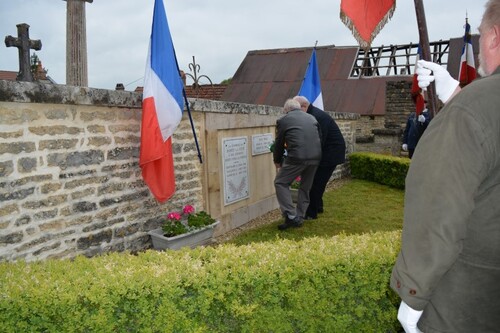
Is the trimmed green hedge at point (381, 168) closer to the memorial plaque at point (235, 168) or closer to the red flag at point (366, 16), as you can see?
the memorial plaque at point (235, 168)

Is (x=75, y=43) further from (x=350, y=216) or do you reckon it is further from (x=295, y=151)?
(x=350, y=216)

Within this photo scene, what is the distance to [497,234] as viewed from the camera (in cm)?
149

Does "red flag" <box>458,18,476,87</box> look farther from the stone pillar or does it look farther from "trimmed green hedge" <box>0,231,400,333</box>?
the stone pillar

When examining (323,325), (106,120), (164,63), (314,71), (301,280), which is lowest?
(323,325)

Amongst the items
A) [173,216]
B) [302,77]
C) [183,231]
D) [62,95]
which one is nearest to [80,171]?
[62,95]

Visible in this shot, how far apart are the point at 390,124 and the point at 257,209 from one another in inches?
333

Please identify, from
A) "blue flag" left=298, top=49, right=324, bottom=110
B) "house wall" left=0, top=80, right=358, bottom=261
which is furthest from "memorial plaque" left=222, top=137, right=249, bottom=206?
"blue flag" left=298, top=49, right=324, bottom=110

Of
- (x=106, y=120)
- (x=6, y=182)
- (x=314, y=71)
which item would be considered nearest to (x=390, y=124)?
(x=314, y=71)

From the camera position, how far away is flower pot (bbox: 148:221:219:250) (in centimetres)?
482

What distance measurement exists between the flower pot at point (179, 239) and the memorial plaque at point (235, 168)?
1.19 m

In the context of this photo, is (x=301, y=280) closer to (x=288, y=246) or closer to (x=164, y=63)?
(x=288, y=246)

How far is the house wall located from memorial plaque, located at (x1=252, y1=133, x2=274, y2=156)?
1.30 metres

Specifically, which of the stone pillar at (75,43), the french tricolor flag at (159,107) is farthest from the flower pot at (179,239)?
the stone pillar at (75,43)

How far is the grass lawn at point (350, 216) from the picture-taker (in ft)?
20.1
